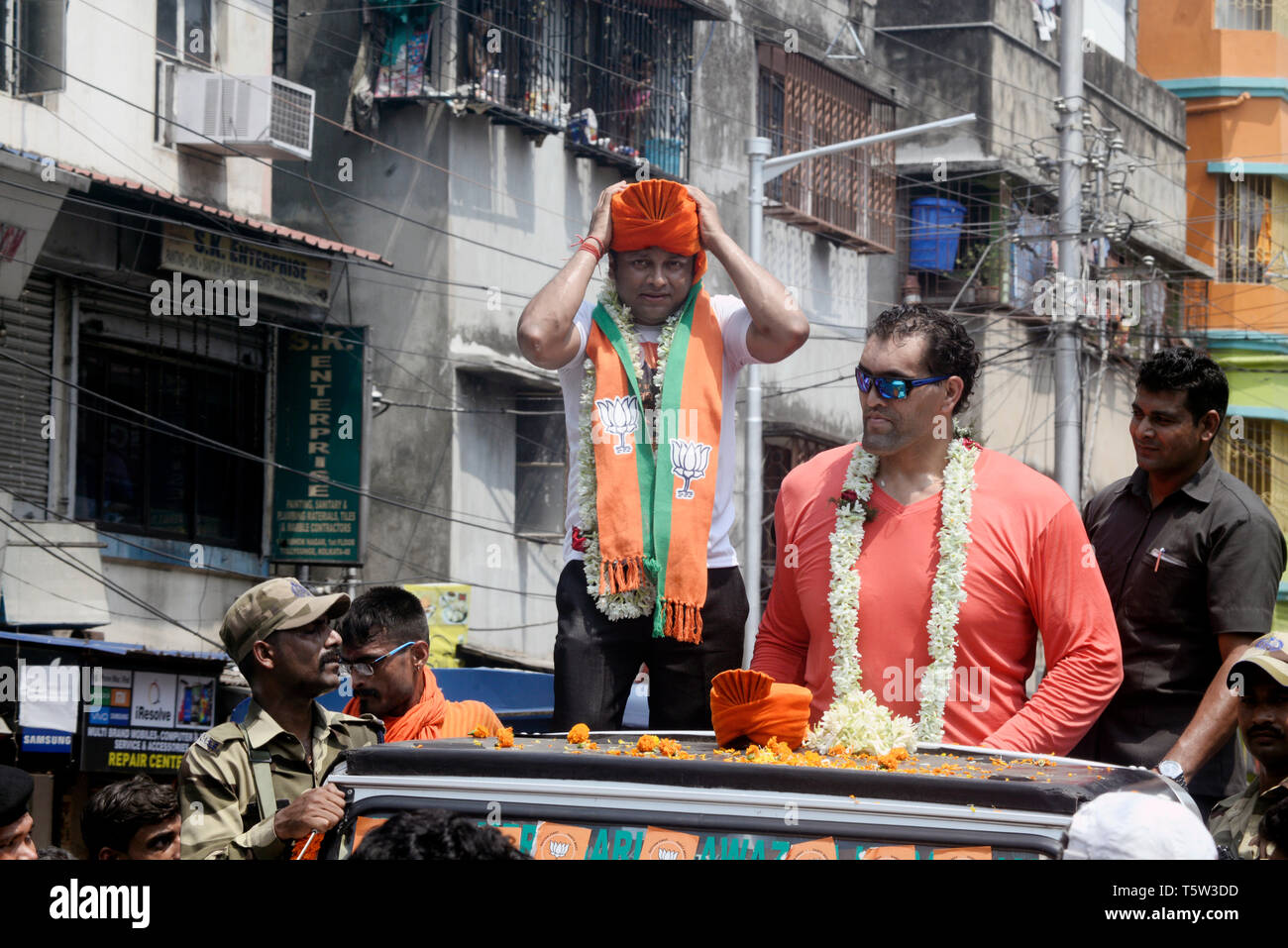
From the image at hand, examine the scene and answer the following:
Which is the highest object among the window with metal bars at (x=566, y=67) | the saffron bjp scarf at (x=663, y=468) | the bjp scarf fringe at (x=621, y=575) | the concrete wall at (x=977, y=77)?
the concrete wall at (x=977, y=77)

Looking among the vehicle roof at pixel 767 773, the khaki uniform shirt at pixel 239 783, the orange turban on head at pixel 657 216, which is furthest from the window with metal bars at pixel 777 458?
A: the vehicle roof at pixel 767 773

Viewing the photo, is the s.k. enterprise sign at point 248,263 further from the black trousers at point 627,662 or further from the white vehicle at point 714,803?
the white vehicle at point 714,803

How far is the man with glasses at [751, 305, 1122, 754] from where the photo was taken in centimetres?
489

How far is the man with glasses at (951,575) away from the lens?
4891mm

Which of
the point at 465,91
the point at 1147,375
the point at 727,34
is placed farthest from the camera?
the point at 727,34

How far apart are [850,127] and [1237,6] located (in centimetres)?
1277

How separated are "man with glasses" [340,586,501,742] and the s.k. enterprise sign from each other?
32.7 ft

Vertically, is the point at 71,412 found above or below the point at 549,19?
below

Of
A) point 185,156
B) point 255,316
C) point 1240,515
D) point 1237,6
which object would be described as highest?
point 1237,6

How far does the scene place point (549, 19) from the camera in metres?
20.0

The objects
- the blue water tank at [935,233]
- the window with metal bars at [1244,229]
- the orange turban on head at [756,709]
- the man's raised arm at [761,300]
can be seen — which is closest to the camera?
the orange turban on head at [756,709]

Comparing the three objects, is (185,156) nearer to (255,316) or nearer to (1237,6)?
(255,316)

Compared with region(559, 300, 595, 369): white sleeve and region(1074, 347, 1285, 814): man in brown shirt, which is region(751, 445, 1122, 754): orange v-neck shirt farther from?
region(559, 300, 595, 369): white sleeve
